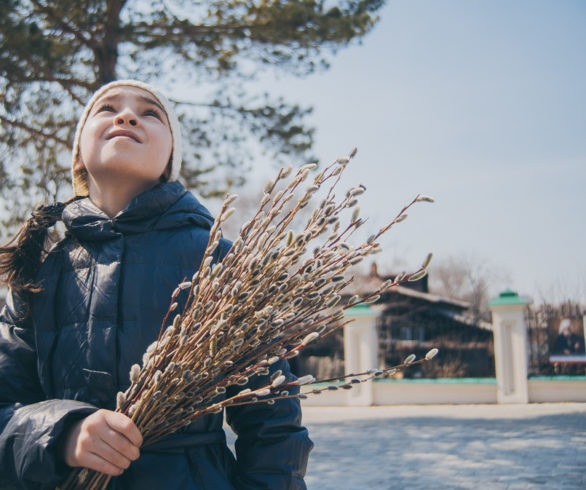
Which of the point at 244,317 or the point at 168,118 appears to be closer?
the point at 244,317

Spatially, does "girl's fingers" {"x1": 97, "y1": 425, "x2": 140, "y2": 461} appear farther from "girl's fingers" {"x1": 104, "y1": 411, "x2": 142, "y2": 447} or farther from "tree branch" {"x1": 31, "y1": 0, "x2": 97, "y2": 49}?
"tree branch" {"x1": 31, "y1": 0, "x2": 97, "y2": 49}

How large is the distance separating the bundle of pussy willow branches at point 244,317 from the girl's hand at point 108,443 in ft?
0.12

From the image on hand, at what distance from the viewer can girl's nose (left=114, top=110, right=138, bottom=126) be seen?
1746mm

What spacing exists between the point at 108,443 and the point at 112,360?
0.27 meters

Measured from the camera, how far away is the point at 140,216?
165cm

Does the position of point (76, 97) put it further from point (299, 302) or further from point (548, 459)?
point (299, 302)

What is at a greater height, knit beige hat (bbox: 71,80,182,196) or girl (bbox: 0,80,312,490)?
knit beige hat (bbox: 71,80,182,196)

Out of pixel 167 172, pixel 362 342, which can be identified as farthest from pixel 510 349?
pixel 167 172

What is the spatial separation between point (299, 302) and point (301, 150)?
8925 millimetres

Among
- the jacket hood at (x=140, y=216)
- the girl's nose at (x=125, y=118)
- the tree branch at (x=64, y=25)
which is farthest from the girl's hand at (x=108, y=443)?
the tree branch at (x=64, y=25)

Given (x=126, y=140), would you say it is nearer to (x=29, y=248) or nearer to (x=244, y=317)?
(x=29, y=248)

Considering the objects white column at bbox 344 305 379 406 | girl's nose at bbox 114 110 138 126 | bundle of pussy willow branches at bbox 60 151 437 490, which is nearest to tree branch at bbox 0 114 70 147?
white column at bbox 344 305 379 406

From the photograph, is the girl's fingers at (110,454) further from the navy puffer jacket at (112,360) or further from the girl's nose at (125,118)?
the girl's nose at (125,118)

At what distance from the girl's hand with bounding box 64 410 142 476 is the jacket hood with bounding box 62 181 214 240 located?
1.76 feet
